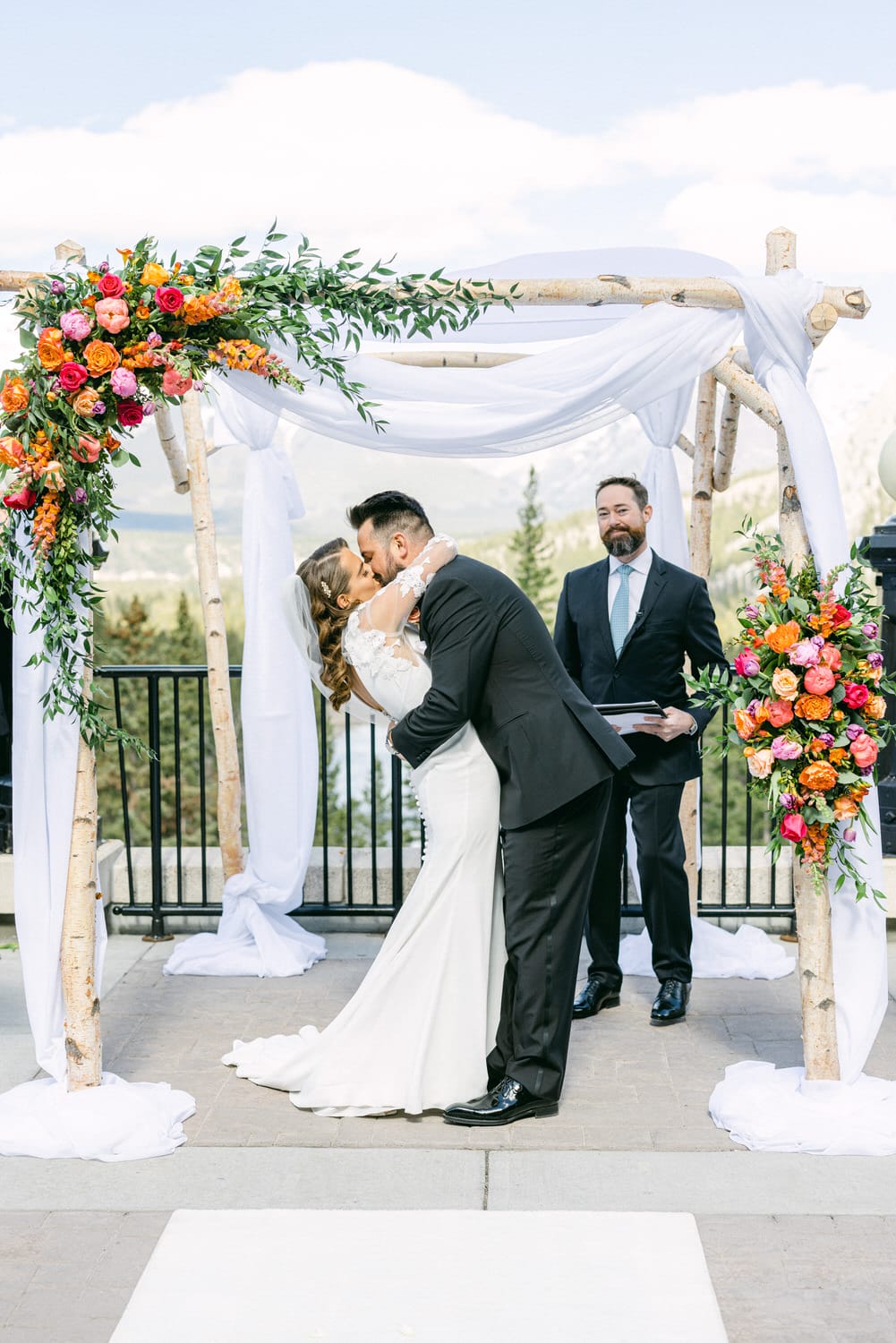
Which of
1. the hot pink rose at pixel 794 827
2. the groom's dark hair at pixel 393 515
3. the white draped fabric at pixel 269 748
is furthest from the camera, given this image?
the white draped fabric at pixel 269 748

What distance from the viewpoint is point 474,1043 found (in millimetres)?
4254

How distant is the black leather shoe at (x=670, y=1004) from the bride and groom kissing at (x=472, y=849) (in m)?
0.93

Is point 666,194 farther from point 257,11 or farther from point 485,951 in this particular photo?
point 485,951

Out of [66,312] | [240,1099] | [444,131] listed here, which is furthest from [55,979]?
[444,131]

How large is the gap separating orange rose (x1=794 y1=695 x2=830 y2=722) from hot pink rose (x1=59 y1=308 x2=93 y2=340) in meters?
2.38

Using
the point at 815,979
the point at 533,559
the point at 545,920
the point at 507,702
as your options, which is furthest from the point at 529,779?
the point at 533,559

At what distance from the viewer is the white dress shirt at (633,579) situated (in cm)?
520

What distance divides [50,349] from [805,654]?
2384 mm

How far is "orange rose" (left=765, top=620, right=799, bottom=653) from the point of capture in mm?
3928

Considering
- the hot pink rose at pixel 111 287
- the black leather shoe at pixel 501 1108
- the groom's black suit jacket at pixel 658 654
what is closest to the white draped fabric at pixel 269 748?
the groom's black suit jacket at pixel 658 654

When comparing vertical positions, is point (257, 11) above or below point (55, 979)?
above

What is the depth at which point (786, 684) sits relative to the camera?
3904 millimetres

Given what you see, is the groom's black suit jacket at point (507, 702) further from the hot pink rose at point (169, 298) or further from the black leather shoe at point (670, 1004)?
the black leather shoe at point (670, 1004)

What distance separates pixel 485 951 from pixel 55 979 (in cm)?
137
